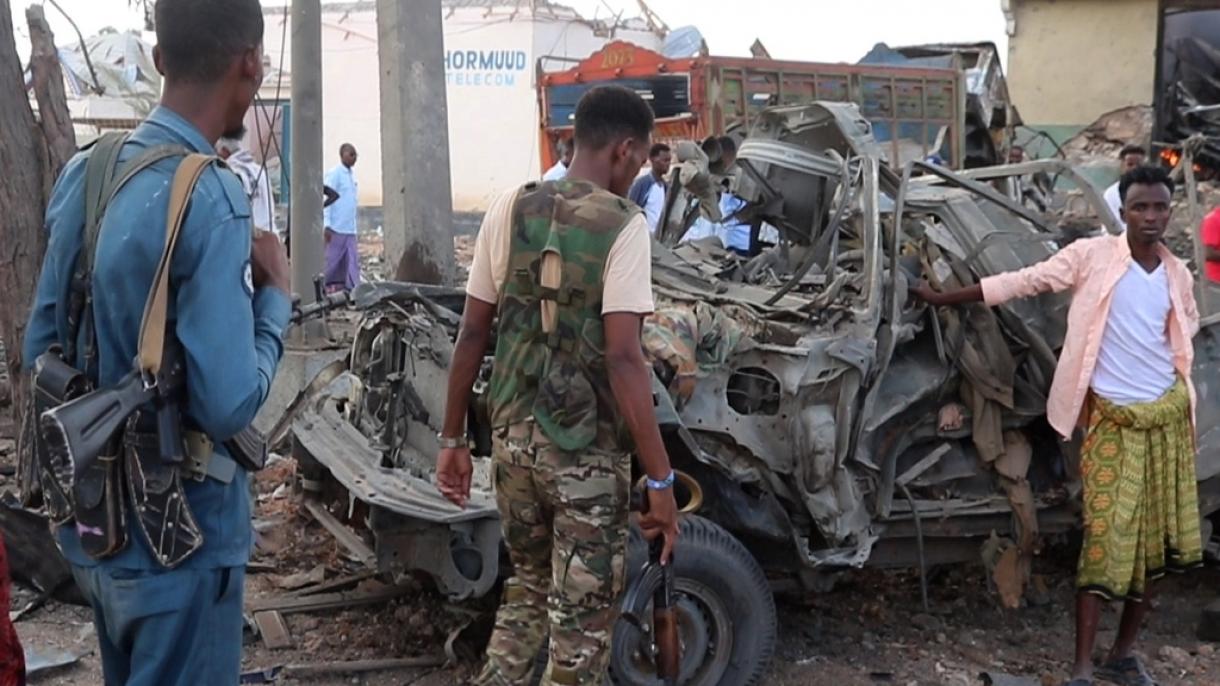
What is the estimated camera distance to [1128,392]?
4.72m

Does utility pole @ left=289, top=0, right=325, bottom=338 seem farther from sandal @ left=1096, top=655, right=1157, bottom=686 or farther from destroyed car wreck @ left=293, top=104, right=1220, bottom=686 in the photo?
sandal @ left=1096, top=655, right=1157, bottom=686

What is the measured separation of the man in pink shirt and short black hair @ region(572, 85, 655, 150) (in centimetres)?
210

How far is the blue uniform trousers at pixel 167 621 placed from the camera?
2215 millimetres

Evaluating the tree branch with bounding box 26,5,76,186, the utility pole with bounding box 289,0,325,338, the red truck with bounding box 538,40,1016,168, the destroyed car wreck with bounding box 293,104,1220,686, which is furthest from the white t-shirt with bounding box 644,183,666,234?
the tree branch with bounding box 26,5,76,186

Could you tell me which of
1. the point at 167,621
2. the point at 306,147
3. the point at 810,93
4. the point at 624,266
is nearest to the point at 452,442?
the point at 624,266

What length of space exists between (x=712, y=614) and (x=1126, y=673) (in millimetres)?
1711

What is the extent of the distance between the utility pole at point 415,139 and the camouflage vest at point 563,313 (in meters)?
5.89

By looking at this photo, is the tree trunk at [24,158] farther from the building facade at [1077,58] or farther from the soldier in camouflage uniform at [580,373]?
the building facade at [1077,58]

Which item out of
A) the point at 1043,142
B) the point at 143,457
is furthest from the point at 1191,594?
the point at 1043,142

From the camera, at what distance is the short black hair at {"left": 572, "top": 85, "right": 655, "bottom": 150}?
318 cm

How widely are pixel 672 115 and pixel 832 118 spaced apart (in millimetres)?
9002

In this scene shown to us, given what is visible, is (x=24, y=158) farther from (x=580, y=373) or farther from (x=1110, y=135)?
(x=1110, y=135)

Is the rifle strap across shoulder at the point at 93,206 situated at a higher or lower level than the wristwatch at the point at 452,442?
higher

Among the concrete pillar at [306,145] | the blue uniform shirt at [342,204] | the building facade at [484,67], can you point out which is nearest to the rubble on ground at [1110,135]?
the building facade at [484,67]
